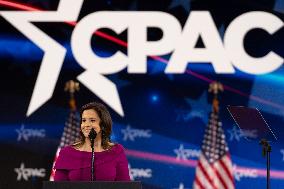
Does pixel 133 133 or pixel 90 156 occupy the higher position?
pixel 133 133

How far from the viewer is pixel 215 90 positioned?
287 inches

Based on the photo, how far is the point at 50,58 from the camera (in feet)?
24.1

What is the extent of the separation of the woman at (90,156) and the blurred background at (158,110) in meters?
2.52

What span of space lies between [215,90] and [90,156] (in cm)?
291

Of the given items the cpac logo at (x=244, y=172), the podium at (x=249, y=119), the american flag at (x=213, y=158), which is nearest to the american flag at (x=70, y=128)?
the american flag at (x=213, y=158)

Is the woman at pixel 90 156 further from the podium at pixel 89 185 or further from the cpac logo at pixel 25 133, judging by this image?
the cpac logo at pixel 25 133

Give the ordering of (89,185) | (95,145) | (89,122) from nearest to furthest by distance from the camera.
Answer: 1. (89,185)
2. (89,122)
3. (95,145)

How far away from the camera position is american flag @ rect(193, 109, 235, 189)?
7.27m

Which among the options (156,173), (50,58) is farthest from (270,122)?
(50,58)

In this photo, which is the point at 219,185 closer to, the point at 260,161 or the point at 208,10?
the point at 260,161

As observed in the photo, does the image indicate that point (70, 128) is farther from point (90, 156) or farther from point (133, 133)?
point (90, 156)

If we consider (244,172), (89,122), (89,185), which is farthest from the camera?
(244,172)

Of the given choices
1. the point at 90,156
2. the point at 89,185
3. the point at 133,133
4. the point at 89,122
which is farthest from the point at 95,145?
the point at 133,133

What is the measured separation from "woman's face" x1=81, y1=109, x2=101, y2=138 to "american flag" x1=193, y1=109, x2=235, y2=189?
2.79 m
